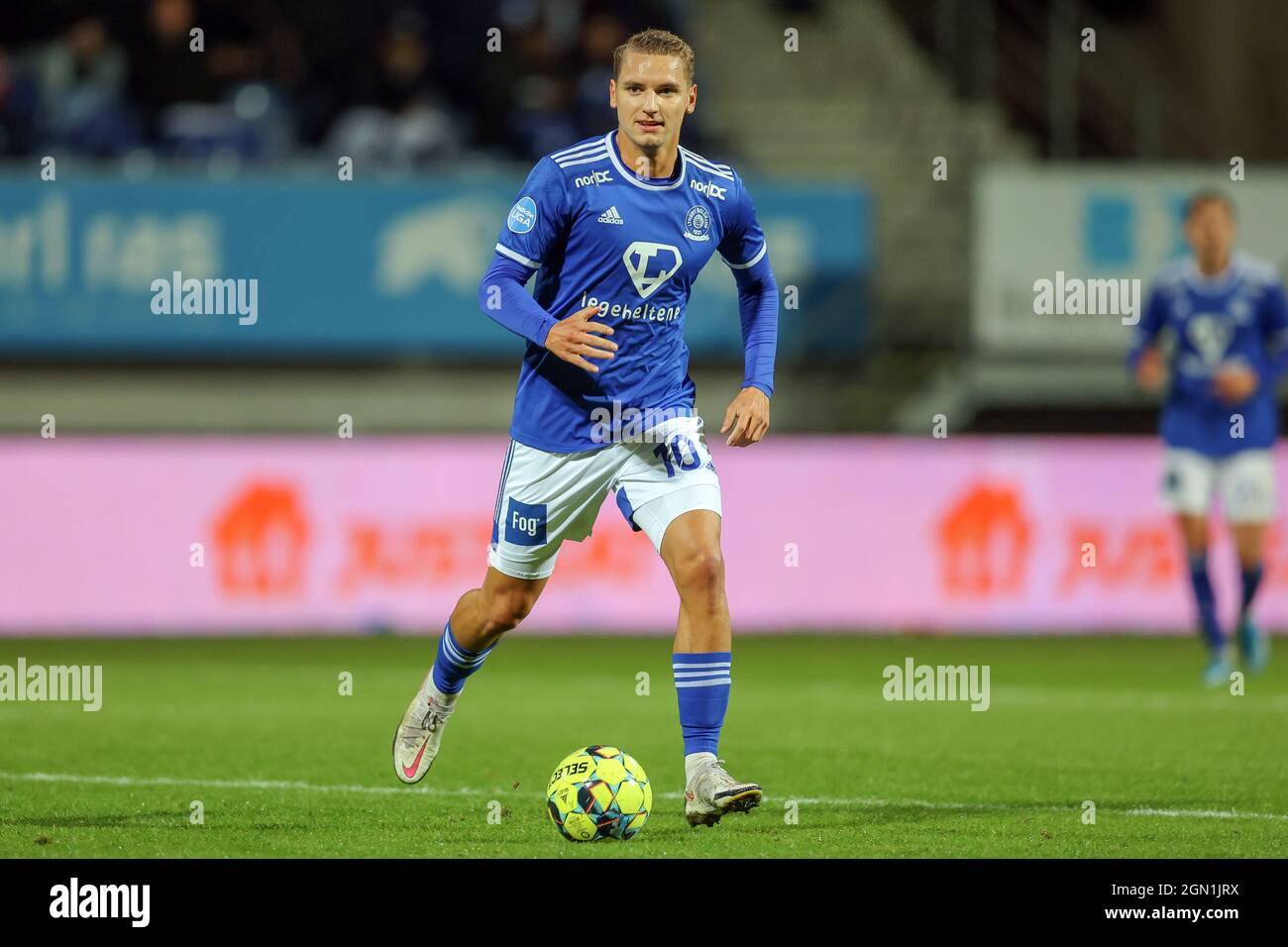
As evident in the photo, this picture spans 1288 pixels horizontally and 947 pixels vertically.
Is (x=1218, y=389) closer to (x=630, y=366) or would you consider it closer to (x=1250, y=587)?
(x=1250, y=587)

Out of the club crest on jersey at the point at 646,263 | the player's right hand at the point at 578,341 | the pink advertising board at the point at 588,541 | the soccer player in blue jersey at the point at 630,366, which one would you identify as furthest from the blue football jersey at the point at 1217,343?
the player's right hand at the point at 578,341

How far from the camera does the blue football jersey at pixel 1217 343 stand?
40.5 ft

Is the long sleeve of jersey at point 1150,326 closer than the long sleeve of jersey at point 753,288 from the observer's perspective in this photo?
No

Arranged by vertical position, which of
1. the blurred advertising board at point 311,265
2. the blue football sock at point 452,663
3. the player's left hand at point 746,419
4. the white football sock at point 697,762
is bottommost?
the white football sock at point 697,762

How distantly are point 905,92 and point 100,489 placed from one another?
8.71 m

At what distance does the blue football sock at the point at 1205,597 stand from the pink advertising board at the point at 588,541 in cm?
298

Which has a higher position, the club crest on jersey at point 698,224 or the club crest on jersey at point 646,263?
the club crest on jersey at point 698,224

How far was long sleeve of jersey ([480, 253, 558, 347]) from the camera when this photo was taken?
6.54m

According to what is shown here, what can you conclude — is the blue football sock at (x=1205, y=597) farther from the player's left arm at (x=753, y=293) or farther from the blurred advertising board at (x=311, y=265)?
the player's left arm at (x=753, y=293)

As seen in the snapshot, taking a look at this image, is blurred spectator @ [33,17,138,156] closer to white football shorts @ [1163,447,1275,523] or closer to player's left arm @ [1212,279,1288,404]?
white football shorts @ [1163,447,1275,523]

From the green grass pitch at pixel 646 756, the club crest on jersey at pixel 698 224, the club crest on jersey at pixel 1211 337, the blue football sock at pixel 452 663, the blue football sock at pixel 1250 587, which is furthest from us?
the club crest on jersey at pixel 1211 337

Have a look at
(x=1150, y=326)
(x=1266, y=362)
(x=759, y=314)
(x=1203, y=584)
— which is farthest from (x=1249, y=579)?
(x=759, y=314)

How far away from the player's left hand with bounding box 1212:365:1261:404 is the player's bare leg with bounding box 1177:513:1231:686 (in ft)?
2.39

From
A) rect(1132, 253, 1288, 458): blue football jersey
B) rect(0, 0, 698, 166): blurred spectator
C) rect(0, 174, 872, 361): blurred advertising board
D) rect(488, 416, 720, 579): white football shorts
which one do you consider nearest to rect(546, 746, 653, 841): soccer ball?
rect(488, 416, 720, 579): white football shorts
